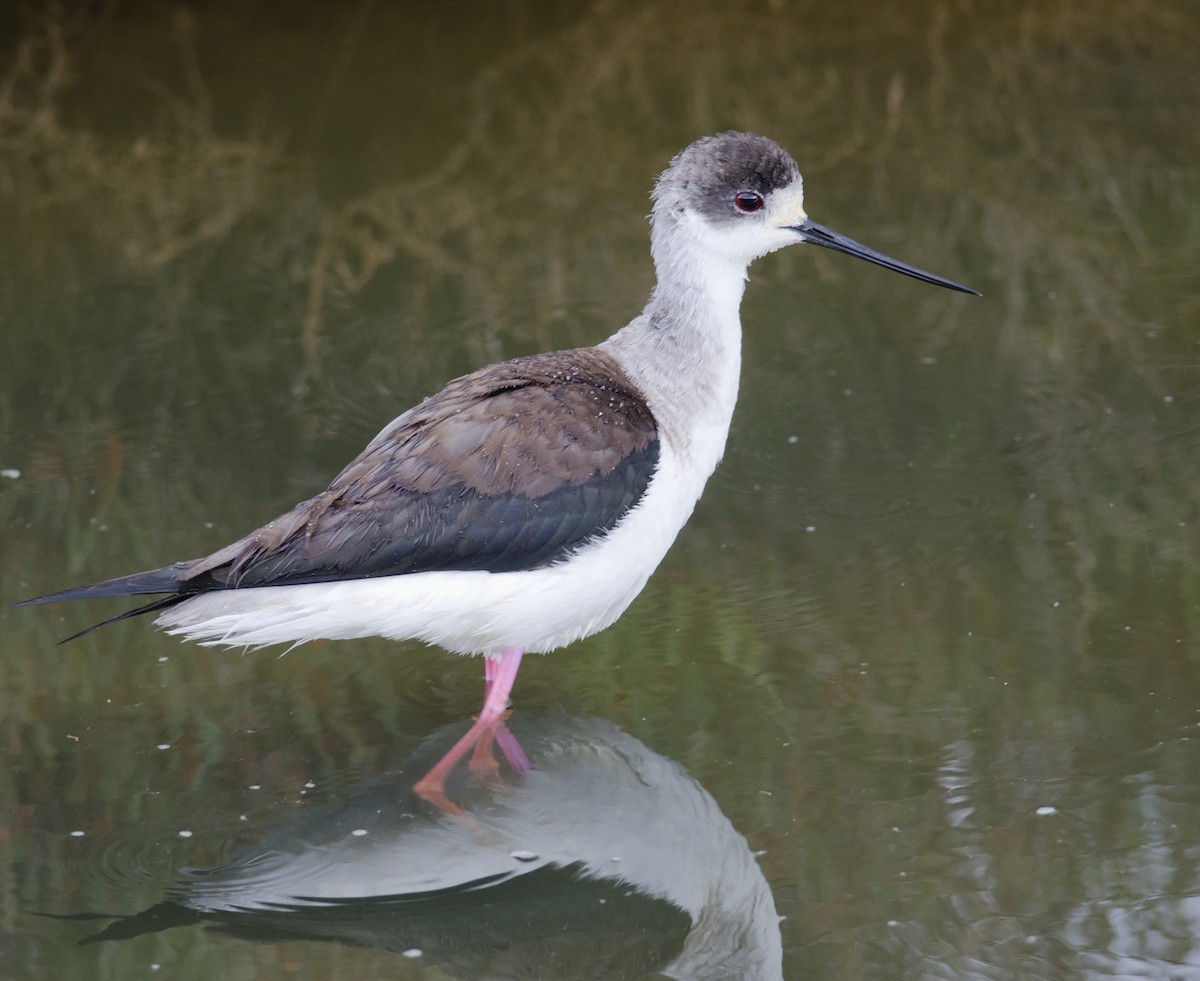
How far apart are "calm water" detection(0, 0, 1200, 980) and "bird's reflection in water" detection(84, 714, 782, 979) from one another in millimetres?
12

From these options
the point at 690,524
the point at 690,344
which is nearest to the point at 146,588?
Result: the point at 690,344

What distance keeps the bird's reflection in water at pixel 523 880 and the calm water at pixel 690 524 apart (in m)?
0.01

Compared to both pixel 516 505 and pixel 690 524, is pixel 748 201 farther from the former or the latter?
pixel 690 524

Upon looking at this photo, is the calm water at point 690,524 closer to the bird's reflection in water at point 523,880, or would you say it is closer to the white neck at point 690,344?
the bird's reflection in water at point 523,880

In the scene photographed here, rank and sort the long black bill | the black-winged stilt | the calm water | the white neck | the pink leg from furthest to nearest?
the long black bill < the white neck < the pink leg < the black-winged stilt < the calm water

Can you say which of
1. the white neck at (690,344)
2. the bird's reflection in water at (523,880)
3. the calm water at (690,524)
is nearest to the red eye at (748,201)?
the white neck at (690,344)

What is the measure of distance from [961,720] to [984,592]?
25.5 inches

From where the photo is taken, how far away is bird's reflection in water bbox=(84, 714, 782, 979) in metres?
3.72

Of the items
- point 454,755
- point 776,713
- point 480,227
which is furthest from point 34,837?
point 480,227

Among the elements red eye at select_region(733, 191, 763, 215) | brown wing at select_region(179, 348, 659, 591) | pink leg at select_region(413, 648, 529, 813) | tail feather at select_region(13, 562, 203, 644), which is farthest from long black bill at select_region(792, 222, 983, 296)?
tail feather at select_region(13, 562, 203, 644)

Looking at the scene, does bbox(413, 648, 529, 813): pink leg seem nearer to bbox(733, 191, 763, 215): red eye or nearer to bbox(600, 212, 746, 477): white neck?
bbox(600, 212, 746, 477): white neck

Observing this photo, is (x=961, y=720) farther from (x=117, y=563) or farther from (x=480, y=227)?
(x=480, y=227)

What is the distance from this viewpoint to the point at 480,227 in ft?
24.8

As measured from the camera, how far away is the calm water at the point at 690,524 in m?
3.84
